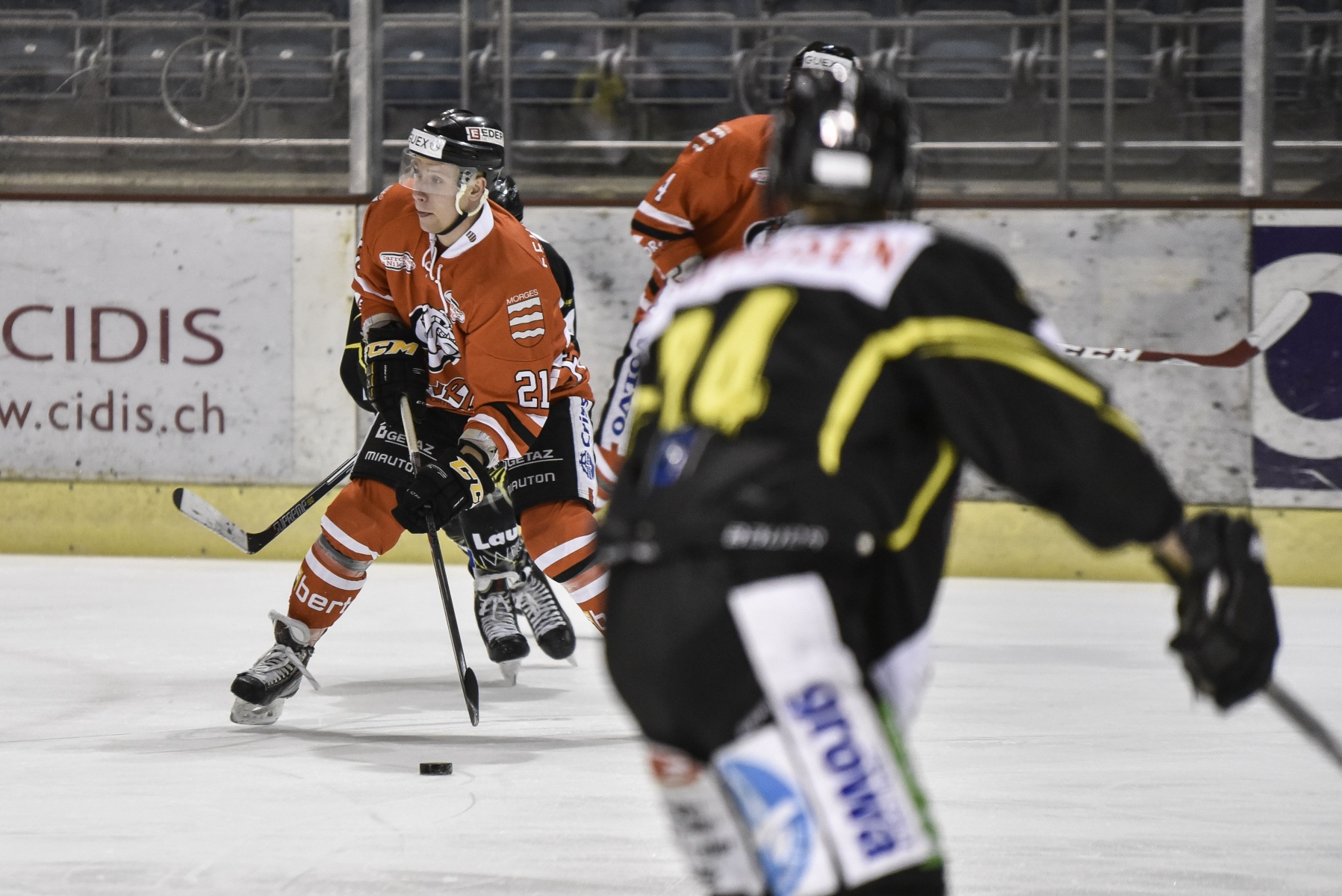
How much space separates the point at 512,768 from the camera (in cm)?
328

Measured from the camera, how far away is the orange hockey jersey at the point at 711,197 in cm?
411

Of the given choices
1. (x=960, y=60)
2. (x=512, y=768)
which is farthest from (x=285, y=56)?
(x=512, y=768)

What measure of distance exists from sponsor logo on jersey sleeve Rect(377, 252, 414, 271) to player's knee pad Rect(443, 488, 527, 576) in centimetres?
54

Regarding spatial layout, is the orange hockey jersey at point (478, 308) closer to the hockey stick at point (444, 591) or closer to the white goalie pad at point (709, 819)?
the hockey stick at point (444, 591)

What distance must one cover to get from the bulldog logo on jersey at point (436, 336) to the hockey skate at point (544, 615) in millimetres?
796

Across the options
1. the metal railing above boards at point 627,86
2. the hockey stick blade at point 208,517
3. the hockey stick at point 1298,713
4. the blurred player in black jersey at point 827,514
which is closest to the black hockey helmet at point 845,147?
the blurred player in black jersey at point 827,514

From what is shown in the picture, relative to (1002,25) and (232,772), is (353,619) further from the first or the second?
(1002,25)

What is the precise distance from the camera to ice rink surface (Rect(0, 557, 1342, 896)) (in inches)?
101

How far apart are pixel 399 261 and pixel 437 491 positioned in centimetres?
63

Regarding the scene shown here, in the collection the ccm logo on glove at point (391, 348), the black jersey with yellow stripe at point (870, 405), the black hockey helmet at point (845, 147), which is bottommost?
the ccm logo on glove at point (391, 348)

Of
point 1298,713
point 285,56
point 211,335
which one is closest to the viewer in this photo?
point 1298,713

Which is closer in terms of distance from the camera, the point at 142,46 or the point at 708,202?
the point at 708,202

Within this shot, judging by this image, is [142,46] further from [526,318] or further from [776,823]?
[776,823]

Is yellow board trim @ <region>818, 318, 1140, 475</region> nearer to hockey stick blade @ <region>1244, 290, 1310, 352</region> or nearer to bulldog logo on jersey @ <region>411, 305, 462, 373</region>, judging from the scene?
bulldog logo on jersey @ <region>411, 305, 462, 373</region>
